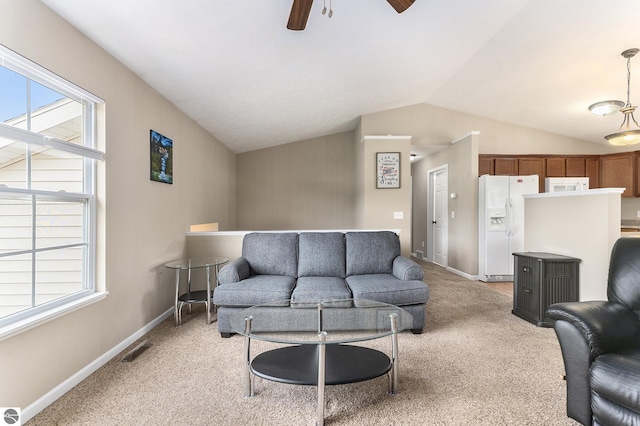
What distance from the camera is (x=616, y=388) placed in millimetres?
1426

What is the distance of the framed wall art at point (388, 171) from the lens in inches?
217

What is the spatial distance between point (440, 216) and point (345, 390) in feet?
17.7

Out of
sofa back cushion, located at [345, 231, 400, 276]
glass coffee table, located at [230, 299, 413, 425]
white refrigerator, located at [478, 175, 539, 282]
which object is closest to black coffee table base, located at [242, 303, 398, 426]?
glass coffee table, located at [230, 299, 413, 425]

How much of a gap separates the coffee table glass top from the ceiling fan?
6.00ft

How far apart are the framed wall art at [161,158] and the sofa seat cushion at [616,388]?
11.5 ft

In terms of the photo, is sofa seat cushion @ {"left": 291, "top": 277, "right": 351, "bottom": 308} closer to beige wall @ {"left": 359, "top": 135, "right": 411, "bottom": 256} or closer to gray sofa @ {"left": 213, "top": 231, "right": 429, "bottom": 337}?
gray sofa @ {"left": 213, "top": 231, "right": 429, "bottom": 337}

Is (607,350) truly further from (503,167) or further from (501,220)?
(503,167)

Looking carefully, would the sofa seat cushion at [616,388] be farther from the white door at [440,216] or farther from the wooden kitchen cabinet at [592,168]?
the wooden kitchen cabinet at [592,168]

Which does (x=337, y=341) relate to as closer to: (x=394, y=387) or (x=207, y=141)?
(x=394, y=387)

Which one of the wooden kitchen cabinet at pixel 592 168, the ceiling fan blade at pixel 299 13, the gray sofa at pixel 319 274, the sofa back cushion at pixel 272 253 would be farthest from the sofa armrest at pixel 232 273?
the wooden kitchen cabinet at pixel 592 168

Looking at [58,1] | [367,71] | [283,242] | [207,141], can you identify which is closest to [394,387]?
[283,242]

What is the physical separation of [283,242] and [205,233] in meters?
Result: 1.13

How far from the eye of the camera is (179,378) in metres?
2.21

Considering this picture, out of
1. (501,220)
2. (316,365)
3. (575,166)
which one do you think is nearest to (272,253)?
(316,365)
